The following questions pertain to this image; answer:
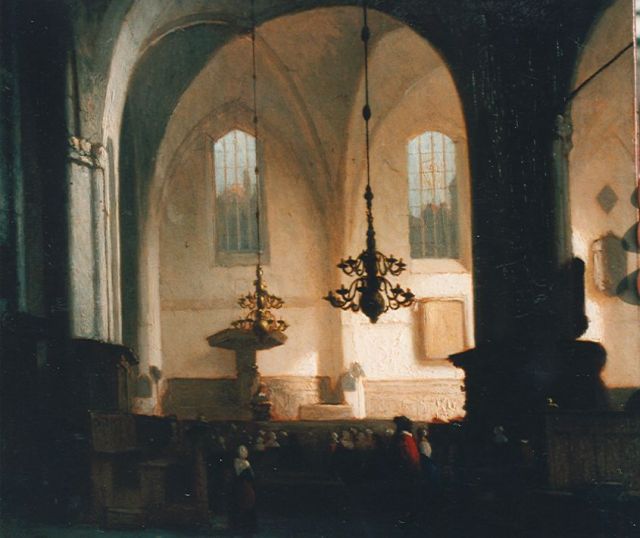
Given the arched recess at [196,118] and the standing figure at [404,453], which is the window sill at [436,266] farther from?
the standing figure at [404,453]

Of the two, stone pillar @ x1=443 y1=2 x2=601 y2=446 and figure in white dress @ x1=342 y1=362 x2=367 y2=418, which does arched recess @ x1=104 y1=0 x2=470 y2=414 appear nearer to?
figure in white dress @ x1=342 y1=362 x2=367 y2=418

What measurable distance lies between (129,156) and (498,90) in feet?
19.5

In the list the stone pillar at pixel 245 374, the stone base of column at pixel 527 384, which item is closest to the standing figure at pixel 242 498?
the stone base of column at pixel 527 384

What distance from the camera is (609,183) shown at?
489 inches

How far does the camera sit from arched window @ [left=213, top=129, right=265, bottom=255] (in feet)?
51.7

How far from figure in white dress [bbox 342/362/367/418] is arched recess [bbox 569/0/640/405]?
3.97 metres

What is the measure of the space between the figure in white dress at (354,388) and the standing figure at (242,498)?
7.68 metres

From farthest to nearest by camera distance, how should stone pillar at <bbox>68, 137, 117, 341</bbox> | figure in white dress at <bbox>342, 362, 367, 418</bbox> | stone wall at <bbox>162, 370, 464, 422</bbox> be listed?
figure in white dress at <bbox>342, 362, 367, 418</bbox> < stone wall at <bbox>162, 370, 464, 422</bbox> < stone pillar at <bbox>68, 137, 117, 341</bbox>

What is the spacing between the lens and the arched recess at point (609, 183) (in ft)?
30.9

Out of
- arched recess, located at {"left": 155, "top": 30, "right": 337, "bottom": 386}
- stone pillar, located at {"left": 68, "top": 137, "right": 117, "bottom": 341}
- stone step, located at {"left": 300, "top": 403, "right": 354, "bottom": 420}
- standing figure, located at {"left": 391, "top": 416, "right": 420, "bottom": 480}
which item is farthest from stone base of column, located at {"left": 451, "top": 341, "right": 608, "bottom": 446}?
arched recess, located at {"left": 155, "top": 30, "right": 337, "bottom": 386}

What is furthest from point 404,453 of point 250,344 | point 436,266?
point 436,266

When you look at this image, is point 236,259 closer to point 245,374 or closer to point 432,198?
point 245,374

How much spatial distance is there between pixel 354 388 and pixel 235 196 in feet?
11.7

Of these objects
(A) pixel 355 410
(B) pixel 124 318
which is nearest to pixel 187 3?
(B) pixel 124 318
